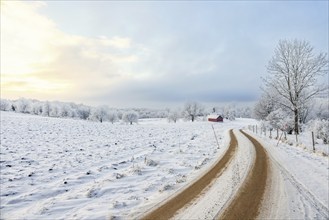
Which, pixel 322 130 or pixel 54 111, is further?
pixel 54 111

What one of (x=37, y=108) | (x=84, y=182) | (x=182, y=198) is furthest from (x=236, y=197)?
(x=37, y=108)

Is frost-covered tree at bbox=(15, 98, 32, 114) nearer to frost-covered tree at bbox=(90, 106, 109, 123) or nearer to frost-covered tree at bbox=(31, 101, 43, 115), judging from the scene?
frost-covered tree at bbox=(31, 101, 43, 115)

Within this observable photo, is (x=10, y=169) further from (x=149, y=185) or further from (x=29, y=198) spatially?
(x=149, y=185)

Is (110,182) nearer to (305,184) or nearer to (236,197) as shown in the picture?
(236,197)

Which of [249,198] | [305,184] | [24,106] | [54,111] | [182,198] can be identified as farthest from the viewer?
[24,106]

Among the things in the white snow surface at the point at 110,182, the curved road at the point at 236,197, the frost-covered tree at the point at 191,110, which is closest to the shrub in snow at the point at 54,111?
the frost-covered tree at the point at 191,110

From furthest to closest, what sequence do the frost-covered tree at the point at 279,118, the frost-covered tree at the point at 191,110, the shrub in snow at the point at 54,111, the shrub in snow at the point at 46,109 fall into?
the shrub in snow at the point at 46,109, the shrub in snow at the point at 54,111, the frost-covered tree at the point at 191,110, the frost-covered tree at the point at 279,118

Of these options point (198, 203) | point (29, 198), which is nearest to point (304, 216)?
point (198, 203)

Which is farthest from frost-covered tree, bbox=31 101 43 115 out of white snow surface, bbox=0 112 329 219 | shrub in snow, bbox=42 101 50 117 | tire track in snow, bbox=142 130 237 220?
tire track in snow, bbox=142 130 237 220

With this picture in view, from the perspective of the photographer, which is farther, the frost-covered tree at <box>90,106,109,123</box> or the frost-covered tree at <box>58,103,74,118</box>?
the frost-covered tree at <box>58,103,74,118</box>

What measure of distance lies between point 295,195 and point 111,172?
8.71m

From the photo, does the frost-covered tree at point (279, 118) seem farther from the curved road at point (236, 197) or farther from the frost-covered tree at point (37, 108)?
the frost-covered tree at point (37, 108)

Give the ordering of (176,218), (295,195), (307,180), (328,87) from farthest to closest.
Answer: (328,87), (307,180), (295,195), (176,218)

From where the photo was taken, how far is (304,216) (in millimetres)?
8617
